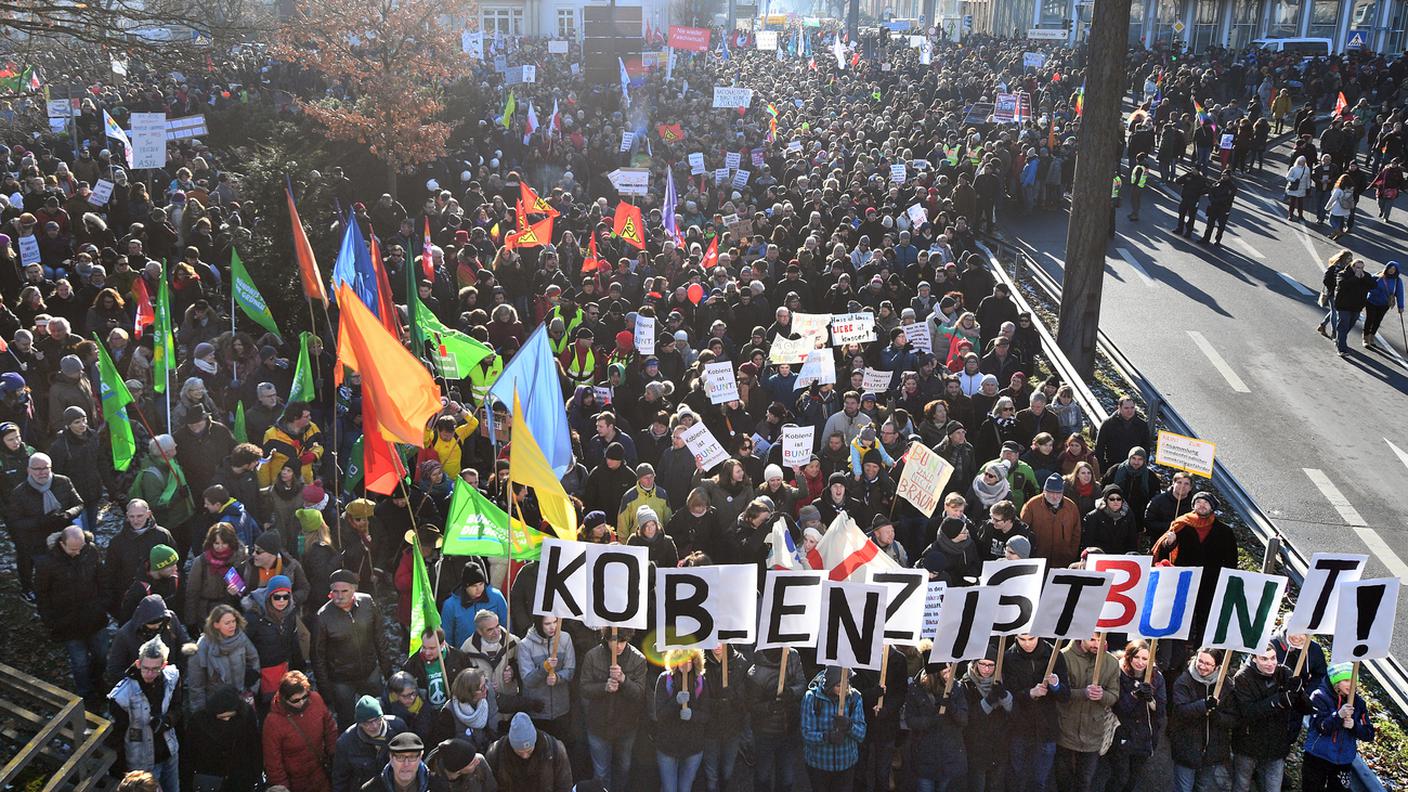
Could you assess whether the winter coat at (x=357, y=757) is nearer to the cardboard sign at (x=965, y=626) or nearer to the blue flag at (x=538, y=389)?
the blue flag at (x=538, y=389)

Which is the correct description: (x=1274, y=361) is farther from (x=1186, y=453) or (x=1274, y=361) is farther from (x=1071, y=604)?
(x=1071, y=604)

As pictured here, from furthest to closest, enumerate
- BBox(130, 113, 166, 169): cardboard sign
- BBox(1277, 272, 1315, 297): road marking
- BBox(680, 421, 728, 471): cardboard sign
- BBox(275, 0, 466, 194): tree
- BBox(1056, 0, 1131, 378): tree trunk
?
1. BBox(275, 0, 466, 194): tree
2. BBox(1277, 272, 1315, 297): road marking
3. BBox(130, 113, 166, 169): cardboard sign
4. BBox(1056, 0, 1131, 378): tree trunk
5. BBox(680, 421, 728, 471): cardboard sign

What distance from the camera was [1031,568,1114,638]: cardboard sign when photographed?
24.6ft

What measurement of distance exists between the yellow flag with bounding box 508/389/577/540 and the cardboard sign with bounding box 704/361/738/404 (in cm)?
350

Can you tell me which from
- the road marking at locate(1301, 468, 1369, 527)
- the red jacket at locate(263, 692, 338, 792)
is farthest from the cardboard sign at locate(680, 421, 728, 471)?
the road marking at locate(1301, 468, 1369, 527)

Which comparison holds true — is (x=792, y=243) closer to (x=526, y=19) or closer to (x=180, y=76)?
(x=180, y=76)

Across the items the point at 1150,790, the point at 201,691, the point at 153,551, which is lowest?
the point at 1150,790

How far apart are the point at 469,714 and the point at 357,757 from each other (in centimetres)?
71

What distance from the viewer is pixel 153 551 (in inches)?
319

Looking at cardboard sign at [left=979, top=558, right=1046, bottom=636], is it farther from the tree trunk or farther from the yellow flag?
the tree trunk

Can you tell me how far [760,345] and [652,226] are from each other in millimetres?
8221

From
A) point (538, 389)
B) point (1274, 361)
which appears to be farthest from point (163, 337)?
point (1274, 361)

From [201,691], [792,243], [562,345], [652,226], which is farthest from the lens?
[652,226]

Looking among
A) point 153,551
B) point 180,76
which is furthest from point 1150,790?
point 180,76
